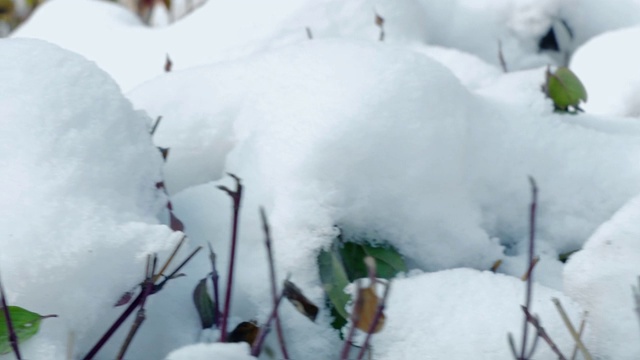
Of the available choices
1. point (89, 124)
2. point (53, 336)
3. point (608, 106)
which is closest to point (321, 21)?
point (608, 106)

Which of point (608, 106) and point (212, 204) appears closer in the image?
point (212, 204)

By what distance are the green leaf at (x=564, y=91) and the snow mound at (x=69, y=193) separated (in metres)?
0.60

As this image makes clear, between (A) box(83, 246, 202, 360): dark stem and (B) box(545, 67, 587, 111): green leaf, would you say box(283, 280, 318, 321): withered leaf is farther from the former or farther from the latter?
(B) box(545, 67, 587, 111): green leaf

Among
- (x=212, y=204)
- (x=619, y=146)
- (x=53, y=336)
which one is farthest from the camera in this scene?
(x=619, y=146)

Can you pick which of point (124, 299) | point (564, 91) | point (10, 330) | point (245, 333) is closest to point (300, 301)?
point (245, 333)

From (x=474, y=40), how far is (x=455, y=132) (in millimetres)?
650

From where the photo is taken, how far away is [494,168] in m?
1.04

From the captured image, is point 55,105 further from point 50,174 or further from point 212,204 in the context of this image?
point 212,204

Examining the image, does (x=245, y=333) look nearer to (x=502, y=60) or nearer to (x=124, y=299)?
(x=124, y=299)

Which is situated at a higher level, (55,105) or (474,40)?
(55,105)

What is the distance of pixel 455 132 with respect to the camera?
981mm

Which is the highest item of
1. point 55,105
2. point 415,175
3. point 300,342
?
point 55,105

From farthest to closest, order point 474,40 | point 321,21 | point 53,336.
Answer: point 474,40, point 321,21, point 53,336

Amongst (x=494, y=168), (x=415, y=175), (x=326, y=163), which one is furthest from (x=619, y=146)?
(x=326, y=163)
